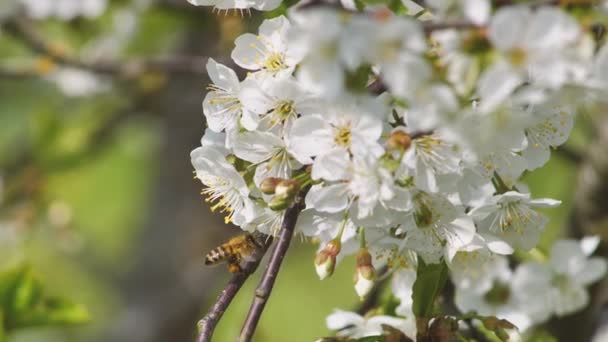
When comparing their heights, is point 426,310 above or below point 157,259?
above

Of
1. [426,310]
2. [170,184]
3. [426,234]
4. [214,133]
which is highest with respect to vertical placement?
[214,133]

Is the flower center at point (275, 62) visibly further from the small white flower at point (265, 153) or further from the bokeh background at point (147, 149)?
the bokeh background at point (147, 149)

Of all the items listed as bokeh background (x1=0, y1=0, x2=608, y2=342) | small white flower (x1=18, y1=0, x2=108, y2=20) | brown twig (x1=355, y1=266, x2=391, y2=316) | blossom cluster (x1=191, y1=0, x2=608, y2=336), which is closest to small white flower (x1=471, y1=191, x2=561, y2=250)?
blossom cluster (x1=191, y1=0, x2=608, y2=336)

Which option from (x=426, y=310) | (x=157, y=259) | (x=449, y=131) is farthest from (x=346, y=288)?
(x=449, y=131)

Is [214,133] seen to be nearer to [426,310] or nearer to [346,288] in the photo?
[426,310]

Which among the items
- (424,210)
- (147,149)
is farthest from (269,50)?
(147,149)

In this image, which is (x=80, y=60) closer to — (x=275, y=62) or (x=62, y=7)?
(x=62, y=7)
